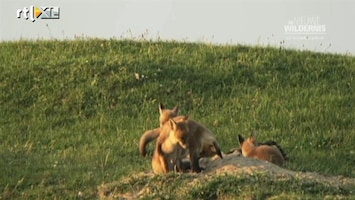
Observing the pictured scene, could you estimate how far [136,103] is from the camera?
15305 mm

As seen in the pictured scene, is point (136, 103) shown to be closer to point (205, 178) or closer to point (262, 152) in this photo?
point (262, 152)

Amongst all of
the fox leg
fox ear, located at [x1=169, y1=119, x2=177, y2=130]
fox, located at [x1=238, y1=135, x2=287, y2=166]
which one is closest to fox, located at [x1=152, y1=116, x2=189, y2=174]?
fox ear, located at [x1=169, y1=119, x2=177, y2=130]

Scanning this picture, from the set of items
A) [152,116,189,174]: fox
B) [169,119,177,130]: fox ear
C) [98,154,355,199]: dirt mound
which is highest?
[169,119,177,130]: fox ear

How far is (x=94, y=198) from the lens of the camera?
9.18m

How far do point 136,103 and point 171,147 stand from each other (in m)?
6.44

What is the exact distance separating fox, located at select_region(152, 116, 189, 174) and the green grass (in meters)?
1.00

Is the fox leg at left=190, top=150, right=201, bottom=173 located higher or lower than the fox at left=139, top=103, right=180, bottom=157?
lower

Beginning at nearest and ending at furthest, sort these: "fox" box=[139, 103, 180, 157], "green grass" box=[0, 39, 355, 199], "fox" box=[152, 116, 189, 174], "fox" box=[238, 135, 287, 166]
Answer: "fox" box=[152, 116, 189, 174] → "fox" box=[139, 103, 180, 157] → "fox" box=[238, 135, 287, 166] → "green grass" box=[0, 39, 355, 199]

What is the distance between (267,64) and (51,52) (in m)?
5.31

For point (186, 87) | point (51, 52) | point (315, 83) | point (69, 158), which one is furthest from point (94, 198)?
point (51, 52)

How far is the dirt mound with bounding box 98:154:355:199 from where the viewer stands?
27.8ft

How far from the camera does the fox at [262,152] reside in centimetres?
1029

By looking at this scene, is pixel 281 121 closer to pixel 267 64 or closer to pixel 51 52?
pixel 267 64

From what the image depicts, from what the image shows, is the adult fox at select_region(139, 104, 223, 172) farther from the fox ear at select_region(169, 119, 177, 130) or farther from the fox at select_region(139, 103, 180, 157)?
the fox at select_region(139, 103, 180, 157)
